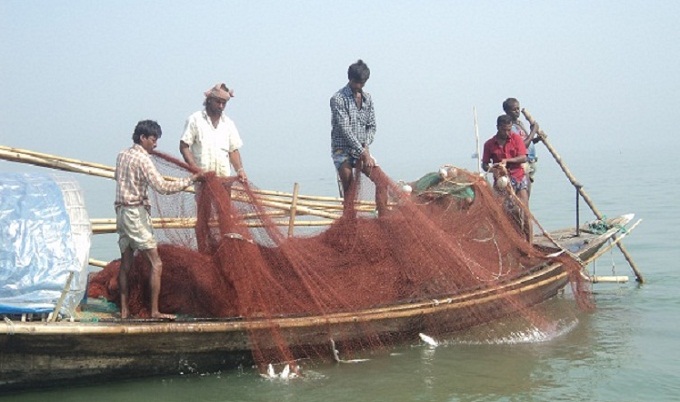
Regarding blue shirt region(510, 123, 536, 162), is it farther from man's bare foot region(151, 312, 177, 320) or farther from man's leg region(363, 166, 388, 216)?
man's bare foot region(151, 312, 177, 320)

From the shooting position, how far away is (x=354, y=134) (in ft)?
25.2

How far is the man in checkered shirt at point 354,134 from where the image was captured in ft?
24.5

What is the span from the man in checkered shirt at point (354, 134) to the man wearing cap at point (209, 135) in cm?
114

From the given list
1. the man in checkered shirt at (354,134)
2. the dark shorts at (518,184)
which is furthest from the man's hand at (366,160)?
the dark shorts at (518,184)

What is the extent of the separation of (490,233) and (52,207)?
15.1ft

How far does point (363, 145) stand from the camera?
25.7 ft

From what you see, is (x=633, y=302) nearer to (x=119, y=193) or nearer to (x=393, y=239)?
(x=393, y=239)

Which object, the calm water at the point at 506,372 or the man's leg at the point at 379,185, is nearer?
the calm water at the point at 506,372

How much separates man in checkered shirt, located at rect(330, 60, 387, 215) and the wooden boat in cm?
120

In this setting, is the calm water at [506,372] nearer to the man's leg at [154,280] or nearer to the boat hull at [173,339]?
the boat hull at [173,339]

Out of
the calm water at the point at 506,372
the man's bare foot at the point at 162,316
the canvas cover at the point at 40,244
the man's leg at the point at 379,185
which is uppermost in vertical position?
the man's leg at the point at 379,185

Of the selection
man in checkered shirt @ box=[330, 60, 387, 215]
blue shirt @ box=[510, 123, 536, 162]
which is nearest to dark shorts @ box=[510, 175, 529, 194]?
blue shirt @ box=[510, 123, 536, 162]

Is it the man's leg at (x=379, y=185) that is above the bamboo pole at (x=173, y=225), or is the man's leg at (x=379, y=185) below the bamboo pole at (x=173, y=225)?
above

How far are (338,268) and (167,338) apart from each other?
1.80m
